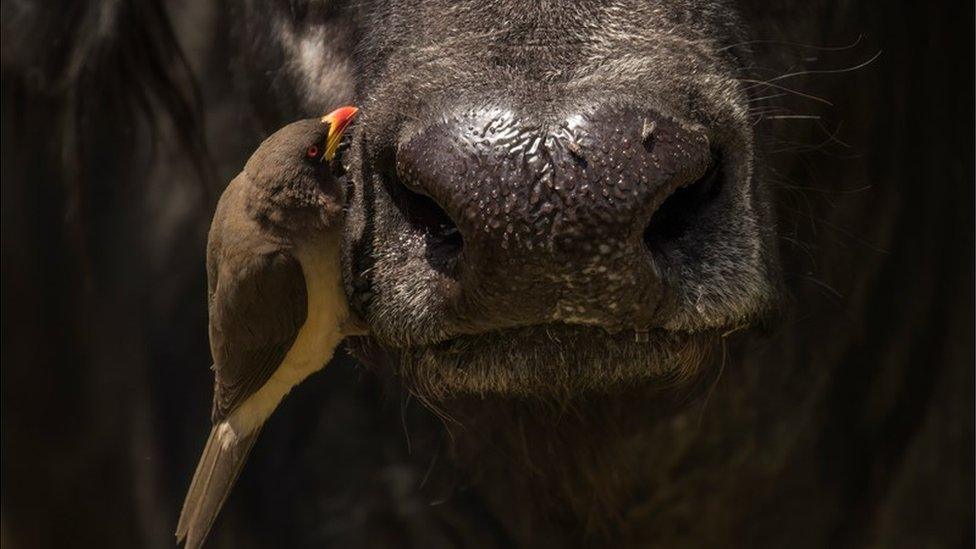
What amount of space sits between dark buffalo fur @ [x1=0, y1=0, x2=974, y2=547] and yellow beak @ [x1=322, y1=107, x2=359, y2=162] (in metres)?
0.55

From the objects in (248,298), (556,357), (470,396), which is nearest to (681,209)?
(556,357)

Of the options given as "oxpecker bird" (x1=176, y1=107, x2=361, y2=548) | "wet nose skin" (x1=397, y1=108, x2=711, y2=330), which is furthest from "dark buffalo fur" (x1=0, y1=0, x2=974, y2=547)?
"wet nose skin" (x1=397, y1=108, x2=711, y2=330)

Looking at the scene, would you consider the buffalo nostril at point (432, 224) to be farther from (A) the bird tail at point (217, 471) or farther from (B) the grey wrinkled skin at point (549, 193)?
(A) the bird tail at point (217, 471)

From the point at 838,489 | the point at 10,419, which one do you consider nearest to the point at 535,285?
the point at 838,489

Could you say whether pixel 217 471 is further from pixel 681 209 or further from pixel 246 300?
pixel 681 209

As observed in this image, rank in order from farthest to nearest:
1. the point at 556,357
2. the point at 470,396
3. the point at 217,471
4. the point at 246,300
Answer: the point at 470,396
the point at 217,471
the point at 246,300
the point at 556,357

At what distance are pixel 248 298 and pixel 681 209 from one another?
0.53 meters

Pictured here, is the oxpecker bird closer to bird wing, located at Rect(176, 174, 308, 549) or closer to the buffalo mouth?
bird wing, located at Rect(176, 174, 308, 549)

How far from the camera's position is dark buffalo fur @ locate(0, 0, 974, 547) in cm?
250

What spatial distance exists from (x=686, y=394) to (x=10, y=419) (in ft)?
4.91

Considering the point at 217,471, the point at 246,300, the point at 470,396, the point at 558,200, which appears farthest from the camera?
the point at 470,396

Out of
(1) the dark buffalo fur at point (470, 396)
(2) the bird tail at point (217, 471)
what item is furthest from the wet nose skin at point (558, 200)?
(1) the dark buffalo fur at point (470, 396)

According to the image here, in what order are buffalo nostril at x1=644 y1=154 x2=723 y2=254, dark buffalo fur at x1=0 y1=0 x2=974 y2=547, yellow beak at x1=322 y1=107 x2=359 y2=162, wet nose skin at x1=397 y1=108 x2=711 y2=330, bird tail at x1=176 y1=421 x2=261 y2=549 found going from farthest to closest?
dark buffalo fur at x1=0 y1=0 x2=974 y2=547, bird tail at x1=176 y1=421 x2=261 y2=549, yellow beak at x1=322 y1=107 x2=359 y2=162, buffalo nostril at x1=644 y1=154 x2=723 y2=254, wet nose skin at x1=397 y1=108 x2=711 y2=330

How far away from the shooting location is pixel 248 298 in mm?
1715
